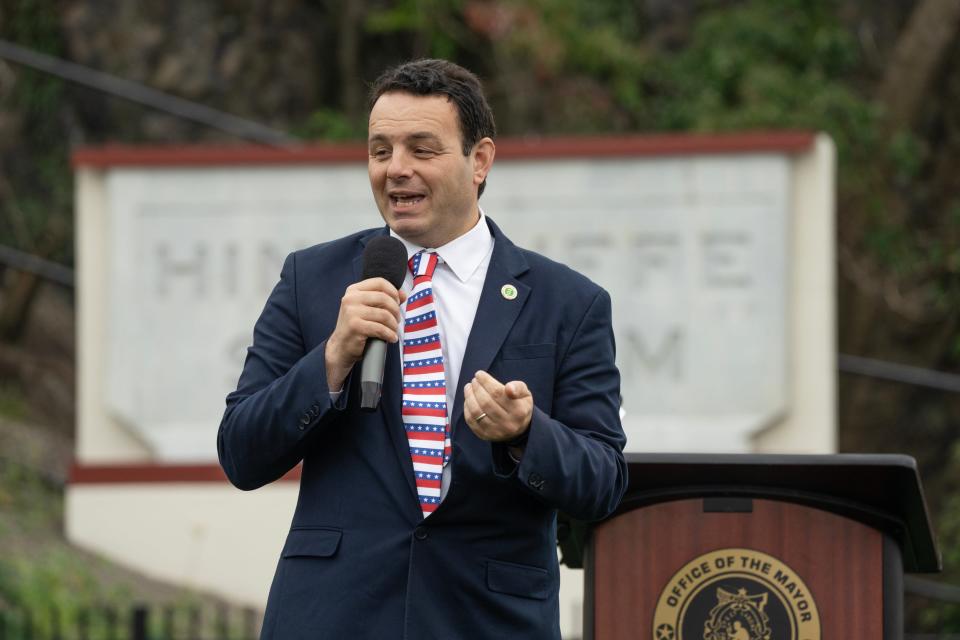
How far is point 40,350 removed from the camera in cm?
1391

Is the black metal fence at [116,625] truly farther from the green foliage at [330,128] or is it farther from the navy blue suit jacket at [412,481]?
the green foliage at [330,128]

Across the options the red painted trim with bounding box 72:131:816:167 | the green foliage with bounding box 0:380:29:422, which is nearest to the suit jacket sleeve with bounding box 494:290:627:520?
the red painted trim with bounding box 72:131:816:167

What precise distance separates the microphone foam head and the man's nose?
0.39 ft

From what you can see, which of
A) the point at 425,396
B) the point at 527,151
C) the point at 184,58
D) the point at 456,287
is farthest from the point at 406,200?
the point at 184,58

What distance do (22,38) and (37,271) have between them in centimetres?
282

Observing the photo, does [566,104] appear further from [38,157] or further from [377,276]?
[377,276]

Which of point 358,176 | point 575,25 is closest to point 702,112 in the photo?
point 575,25

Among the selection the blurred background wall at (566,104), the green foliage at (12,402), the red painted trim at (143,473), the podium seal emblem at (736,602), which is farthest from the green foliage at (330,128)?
the podium seal emblem at (736,602)

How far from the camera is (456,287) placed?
3320mm

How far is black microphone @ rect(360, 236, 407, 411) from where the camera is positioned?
297 centimetres

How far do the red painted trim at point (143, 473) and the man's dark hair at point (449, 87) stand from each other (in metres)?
6.98

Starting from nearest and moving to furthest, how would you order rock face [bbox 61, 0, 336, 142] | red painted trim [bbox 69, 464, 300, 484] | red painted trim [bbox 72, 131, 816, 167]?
red painted trim [bbox 72, 131, 816, 167]
red painted trim [bbox 69, 464, 300, 484]
rock face [bbox 61, 0, 336, 142]

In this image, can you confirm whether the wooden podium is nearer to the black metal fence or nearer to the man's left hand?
the man's left hand

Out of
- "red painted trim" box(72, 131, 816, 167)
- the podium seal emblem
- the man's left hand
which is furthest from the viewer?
"red painted trim" box(72, 131, 816, 167)
